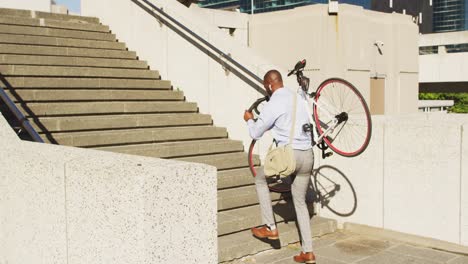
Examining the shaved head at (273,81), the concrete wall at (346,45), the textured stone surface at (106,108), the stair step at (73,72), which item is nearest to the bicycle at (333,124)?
the shaved head at (273,81)

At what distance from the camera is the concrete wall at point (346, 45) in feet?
73.5

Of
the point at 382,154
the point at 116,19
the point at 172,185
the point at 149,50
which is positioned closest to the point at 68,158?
the point at 172,185

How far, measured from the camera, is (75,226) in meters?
4.05

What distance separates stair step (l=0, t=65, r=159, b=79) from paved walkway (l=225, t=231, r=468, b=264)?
4.44 m

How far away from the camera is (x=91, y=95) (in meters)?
8.44

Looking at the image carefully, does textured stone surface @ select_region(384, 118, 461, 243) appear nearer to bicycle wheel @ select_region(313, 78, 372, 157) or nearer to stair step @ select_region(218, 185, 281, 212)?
bicycle wheel @ select_region(313, 78, 372, 157)

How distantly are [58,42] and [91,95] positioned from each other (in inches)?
68.8

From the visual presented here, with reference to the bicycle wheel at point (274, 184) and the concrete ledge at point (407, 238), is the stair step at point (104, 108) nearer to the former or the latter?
the bicycle wheel at point (274, 184)

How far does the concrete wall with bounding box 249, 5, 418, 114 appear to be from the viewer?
22.4 meters

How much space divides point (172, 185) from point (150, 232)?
12.5 inches

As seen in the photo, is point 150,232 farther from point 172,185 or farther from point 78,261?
point 78,261

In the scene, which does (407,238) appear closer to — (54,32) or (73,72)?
(73,72)

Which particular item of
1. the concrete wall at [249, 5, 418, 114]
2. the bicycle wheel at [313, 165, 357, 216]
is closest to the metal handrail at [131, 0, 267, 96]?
the bicycle wheel at [313, 165, 357, 216]

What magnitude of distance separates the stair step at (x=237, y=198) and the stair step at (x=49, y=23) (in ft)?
16.6
